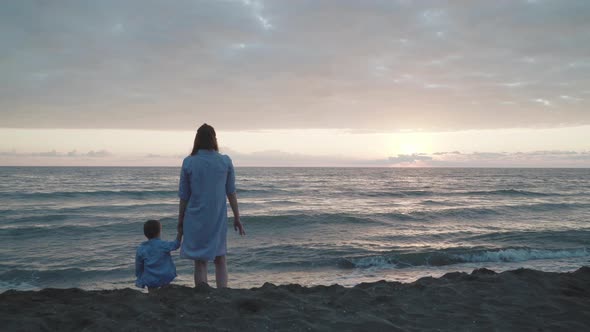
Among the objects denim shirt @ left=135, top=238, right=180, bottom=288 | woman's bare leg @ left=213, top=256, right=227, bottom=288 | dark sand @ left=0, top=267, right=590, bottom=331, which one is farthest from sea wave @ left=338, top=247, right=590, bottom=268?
denim shirt @ left=135, top=238, right=180, bottom=288

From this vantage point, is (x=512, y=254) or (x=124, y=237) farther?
(x=124, y=237)

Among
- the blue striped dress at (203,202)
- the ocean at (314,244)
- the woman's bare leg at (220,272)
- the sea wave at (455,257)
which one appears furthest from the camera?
the sea wave at (455,257)

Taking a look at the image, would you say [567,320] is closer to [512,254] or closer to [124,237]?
[512,254]

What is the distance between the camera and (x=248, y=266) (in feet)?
27.9

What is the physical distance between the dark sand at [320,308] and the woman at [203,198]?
0.54 m

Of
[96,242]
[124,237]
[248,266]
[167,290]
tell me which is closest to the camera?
[167,290]

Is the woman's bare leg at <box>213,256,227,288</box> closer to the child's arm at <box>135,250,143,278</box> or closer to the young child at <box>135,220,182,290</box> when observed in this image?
the young child at <box>135,220,182,290</box>

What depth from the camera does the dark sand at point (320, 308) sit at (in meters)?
3.52

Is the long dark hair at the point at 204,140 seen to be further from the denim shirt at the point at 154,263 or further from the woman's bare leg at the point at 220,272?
the woman's bare leg at the point at 220,272

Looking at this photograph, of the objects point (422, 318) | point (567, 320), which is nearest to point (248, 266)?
point (422, 318)

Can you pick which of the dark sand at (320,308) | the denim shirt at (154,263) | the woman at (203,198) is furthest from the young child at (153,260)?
the woman at (203,198)

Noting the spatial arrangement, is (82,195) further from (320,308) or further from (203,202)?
(320,308)

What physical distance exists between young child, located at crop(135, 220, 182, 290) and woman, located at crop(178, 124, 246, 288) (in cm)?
49

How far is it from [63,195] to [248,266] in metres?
20.0
